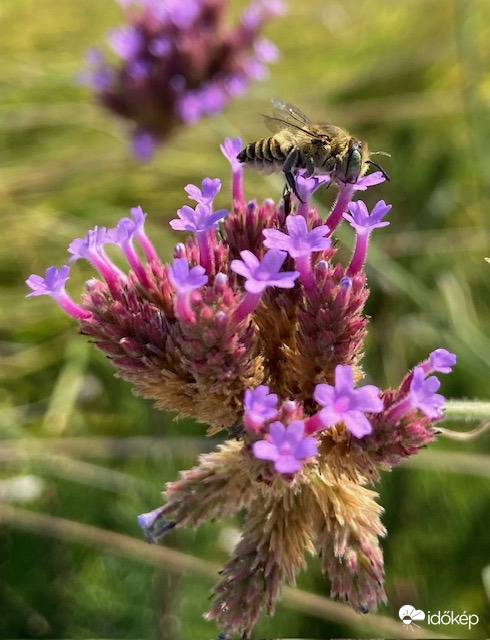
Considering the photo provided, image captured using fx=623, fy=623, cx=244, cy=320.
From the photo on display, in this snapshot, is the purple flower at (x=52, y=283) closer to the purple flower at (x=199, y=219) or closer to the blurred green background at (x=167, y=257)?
the purple flower at (x=199, y=219)

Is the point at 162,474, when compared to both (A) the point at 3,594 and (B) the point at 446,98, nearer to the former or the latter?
(A) the point at 3,594

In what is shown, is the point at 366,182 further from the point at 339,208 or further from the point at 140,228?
the point at 140,228

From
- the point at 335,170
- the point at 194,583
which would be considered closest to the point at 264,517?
the point at 335,170

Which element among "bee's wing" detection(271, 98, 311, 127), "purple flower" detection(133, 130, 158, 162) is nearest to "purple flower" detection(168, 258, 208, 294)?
"bee's wing" detection(271, 98, 311, 127)

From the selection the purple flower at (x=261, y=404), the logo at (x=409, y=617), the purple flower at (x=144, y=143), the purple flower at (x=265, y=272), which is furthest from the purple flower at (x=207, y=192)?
the purple flower at (x=144, y=143)

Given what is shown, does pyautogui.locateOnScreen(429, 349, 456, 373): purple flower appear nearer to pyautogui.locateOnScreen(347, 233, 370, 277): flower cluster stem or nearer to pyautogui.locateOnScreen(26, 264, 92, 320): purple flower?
pyautogui.locateOnScreen(347, 233, 370, 277): flower cluster stem

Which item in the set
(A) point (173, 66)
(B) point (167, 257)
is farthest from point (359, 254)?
(B) point (167, 257)
